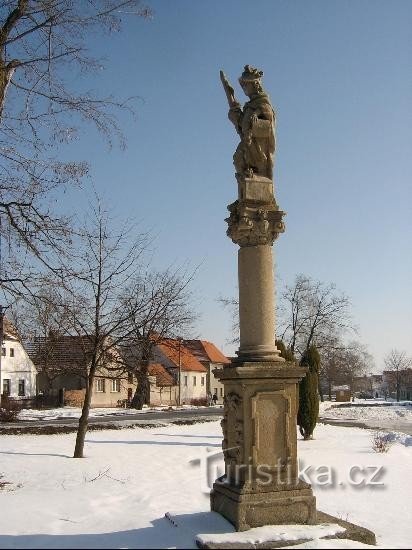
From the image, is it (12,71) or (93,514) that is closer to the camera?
(93,514)

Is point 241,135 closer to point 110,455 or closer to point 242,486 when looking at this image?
point 242,486

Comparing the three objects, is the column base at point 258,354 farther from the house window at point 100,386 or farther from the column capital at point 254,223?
the house window at point 100,386

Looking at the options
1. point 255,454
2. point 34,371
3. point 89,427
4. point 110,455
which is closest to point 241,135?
point 255,454

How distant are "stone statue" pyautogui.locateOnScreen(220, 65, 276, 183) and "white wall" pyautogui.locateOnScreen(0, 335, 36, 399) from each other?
43188 mm

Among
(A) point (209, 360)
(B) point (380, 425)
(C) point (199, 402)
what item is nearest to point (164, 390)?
(C) point (199, 402)

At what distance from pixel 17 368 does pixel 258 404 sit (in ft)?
151

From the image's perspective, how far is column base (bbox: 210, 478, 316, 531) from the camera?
671 centimetres

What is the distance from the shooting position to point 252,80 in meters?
8.10

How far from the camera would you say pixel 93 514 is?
26.5ft

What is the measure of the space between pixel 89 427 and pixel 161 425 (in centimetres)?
345

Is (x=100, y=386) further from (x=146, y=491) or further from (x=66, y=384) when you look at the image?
(x=146, y=491)

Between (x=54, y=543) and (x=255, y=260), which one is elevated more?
(x=255, y=260)

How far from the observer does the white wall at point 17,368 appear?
159 feet

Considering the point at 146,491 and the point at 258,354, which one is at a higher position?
the point at 258,354
